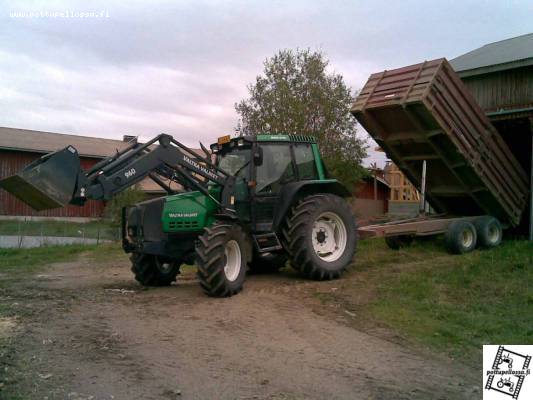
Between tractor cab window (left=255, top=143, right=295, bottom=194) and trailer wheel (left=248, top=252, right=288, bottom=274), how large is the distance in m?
1.56

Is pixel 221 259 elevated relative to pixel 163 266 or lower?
elevated

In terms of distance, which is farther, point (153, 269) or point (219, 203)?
point (153, 269)

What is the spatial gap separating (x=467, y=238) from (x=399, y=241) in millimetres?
1535

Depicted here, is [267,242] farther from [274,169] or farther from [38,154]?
[38,154]

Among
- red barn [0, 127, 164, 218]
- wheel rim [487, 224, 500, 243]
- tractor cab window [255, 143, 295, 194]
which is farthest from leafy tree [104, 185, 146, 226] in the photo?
wheel rim [487, 224, 500, 243]

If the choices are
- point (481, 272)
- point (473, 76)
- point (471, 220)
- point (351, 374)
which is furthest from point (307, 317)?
point (473, 76)

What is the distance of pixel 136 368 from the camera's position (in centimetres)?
466

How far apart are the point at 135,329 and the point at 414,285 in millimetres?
4528

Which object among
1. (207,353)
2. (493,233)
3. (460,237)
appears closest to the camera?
(207,353)

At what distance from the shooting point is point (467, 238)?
11656 millimetres

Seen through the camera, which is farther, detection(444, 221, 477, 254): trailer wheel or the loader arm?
detection(444, 221, 477, 254): trailer wheel

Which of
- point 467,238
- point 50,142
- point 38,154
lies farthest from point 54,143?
point 467,238

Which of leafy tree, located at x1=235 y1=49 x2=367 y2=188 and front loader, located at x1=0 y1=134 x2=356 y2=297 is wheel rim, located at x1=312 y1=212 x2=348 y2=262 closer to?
front loader, located at x1=0 y1=134 x2=356 y2=297

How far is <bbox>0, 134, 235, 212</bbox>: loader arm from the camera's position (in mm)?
6609
